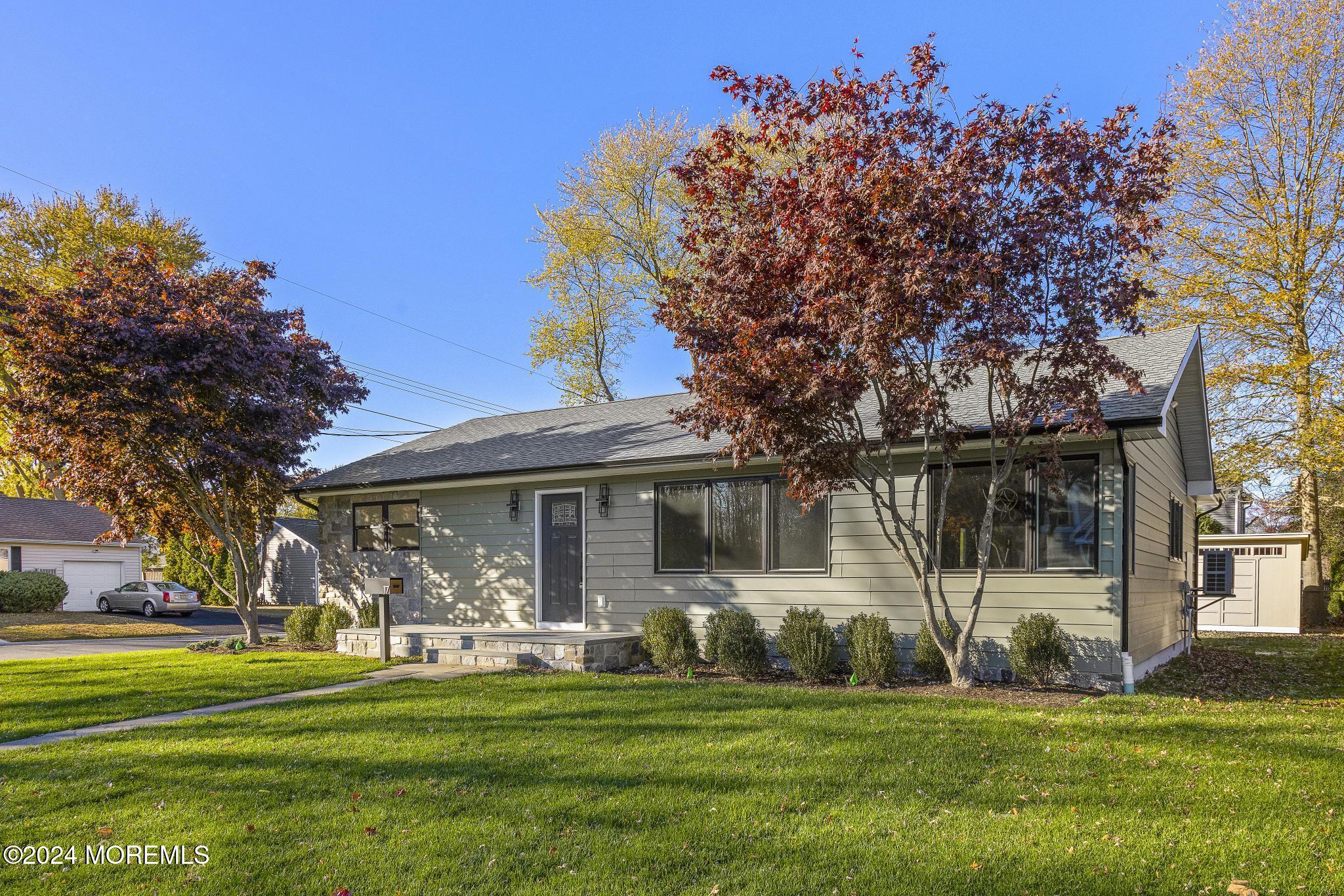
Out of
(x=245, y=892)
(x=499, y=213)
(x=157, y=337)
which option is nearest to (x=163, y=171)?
(x=499, y=213)

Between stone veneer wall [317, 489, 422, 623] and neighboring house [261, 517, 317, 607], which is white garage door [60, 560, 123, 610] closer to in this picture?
neighboring house [261, 517, 317, 607]

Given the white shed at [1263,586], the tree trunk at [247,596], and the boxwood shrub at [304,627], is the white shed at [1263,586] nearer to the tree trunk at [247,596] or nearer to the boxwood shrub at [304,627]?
the boxwood shrub at [304,627]

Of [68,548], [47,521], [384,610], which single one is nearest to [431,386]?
[68,548]

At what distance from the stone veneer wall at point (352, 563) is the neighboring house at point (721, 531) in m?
0.03

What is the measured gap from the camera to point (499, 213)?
71.1ft

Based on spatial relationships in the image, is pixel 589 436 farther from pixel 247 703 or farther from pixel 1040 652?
pixel 1040 652

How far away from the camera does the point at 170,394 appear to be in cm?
1171

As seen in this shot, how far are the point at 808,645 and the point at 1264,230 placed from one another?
1562 cm

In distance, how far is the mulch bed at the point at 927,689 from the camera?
7.52 m

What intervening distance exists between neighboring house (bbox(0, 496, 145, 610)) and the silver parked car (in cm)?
147

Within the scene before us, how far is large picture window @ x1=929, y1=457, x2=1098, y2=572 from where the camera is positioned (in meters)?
8.30

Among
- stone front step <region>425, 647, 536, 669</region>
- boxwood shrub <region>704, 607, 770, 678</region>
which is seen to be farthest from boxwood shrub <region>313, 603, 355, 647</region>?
boxwood shrub <region>704, 607, 770, 678</region>

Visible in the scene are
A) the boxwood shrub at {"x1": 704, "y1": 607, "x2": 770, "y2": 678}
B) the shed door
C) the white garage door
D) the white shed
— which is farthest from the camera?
the white garage door

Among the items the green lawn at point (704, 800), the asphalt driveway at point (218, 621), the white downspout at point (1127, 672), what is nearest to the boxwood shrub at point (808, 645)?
the green lawn at point (704, 800)
